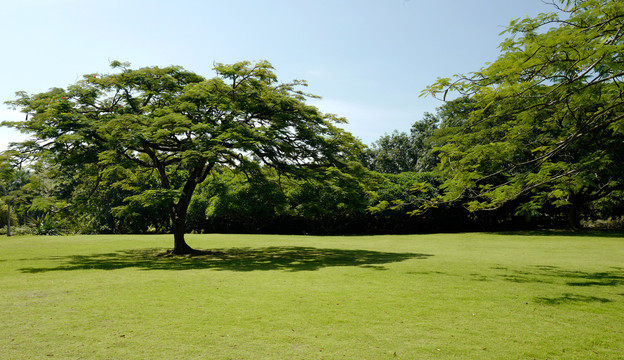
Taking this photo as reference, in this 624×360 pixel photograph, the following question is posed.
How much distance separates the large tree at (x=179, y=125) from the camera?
13.2 m

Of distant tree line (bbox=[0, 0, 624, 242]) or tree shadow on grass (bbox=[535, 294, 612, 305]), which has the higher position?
distant tree line (bbox=[0, 0, 624, 242])

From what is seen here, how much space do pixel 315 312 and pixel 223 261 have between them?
26.4ft

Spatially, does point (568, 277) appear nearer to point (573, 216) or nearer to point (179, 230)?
point (179, 230)

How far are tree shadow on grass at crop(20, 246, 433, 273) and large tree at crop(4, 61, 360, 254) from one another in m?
2.01

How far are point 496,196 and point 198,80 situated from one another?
12455 mm

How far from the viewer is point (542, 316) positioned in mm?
6074

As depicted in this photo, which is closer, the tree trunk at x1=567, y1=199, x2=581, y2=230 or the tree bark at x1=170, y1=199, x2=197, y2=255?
the tree bark at x1=170, y1=199, x2=197, y2=255

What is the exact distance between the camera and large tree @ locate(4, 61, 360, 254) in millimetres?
13219

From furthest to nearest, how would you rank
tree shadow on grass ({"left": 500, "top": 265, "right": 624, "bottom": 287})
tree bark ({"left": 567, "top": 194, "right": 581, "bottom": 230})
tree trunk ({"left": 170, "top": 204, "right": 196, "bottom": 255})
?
tree bark ({"left": 567, "top": 194, "right": 581, "bottom": 230})
tree trunk ({"left": 170, "top": 204, "right": 196, "bottom": 255})
tree shadow on grass ({"left": 500, "top": 265, "right": 624, "bottom": 287})

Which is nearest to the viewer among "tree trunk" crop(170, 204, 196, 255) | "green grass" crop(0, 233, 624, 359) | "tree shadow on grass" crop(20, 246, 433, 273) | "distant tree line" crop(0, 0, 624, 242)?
"green grass" crop(0, 233, 624, 359)

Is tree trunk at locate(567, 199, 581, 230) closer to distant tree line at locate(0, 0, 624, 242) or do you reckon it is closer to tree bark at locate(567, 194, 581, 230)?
tree bark at locate(567, 194, 581, 230)

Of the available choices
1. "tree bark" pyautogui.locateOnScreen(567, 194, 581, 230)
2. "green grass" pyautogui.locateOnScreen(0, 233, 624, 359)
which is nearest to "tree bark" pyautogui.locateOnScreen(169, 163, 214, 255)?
"green grass" pyautogui.locateOnScreen(0, 233, 624, 359)

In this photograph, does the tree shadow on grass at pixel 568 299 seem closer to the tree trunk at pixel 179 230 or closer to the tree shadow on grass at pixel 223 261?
the tree shadow on grass at pixel 223 261

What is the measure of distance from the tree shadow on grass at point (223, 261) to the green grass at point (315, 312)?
0.29 metres
